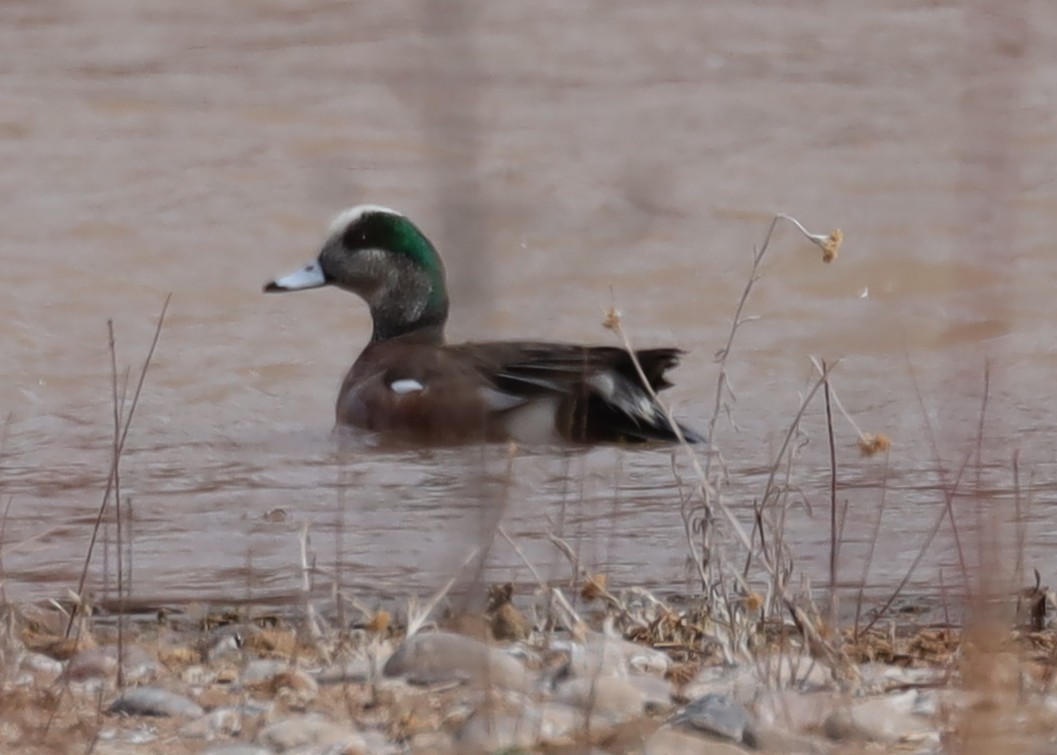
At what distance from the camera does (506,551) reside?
208 inches

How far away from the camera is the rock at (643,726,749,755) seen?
10.1 ft

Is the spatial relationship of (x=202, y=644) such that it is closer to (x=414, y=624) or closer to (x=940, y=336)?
(x=414, y=624)

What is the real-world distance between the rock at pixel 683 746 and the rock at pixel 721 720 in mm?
41

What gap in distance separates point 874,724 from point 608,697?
45 cm

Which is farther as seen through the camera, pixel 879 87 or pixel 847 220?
pixel 879 87

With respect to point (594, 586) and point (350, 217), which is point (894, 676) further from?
point (350, 217)

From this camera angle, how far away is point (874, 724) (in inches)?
130

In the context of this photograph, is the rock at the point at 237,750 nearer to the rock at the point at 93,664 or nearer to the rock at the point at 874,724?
the rock at the point at 93,664

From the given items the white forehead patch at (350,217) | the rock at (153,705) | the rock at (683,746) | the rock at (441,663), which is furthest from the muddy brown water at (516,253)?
the rock at (153,705)

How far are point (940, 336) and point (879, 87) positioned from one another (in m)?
5.43

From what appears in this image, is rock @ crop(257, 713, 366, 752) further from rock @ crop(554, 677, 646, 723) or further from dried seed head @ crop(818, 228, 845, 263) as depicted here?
dried seed head @ crop(818, 228, 845, 263)

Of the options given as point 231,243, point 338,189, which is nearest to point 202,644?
point 338,189

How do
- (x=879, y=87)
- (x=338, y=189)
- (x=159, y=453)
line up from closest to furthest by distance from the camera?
1. (x=338, y=189)
2. (x=159, y=453)
3. (x=879, y=87)

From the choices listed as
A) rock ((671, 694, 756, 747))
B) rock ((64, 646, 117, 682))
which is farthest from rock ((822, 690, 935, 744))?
rock ((64, 646, 117, 682))
